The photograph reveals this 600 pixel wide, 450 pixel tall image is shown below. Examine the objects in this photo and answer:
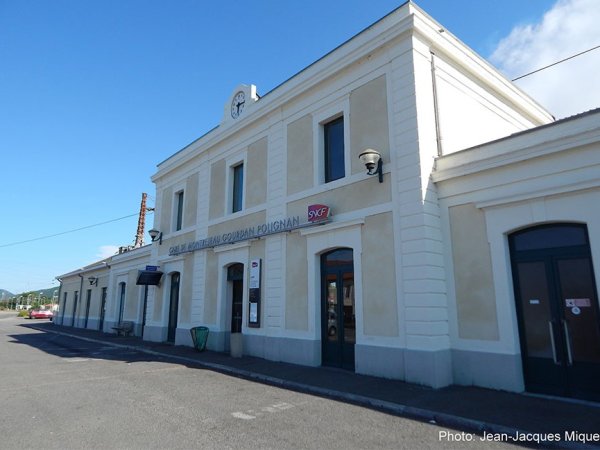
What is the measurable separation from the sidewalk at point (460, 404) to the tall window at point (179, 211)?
29.8ft

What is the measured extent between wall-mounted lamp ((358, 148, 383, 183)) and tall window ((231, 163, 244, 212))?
585 centimetres

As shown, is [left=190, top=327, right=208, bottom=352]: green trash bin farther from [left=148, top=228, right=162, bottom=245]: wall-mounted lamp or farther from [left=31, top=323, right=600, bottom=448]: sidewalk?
[left=148, top=228, right=162, bottom=245]: wall-mounted lamp

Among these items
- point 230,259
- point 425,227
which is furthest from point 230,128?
point 425,227

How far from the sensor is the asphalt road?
4863mm

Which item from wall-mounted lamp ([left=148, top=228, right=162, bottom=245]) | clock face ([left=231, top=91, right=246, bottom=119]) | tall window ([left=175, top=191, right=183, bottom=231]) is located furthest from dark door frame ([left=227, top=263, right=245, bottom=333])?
wall-mounted lamp ([left=148, top=228, right=162, bottom=245])

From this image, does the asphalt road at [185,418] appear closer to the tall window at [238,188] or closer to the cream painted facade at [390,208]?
the cream painted facade at [390,208]

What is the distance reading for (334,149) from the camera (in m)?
10.6

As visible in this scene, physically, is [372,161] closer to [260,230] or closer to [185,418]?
[260,230]

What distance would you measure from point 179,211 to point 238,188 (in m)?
4.58

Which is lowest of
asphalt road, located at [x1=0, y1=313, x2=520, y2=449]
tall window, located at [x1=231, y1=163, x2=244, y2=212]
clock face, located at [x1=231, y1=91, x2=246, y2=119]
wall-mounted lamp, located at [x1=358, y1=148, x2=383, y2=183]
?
asphalt road, located at [x1=0, y1=313, x2=520, y2=449]

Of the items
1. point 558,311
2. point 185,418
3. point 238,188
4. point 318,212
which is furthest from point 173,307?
point 558,311

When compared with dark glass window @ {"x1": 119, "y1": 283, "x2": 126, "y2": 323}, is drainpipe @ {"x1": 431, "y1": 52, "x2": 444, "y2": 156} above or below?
above

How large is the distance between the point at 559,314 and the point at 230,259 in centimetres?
912

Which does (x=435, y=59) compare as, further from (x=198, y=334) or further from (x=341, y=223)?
(x=198, y=334)
